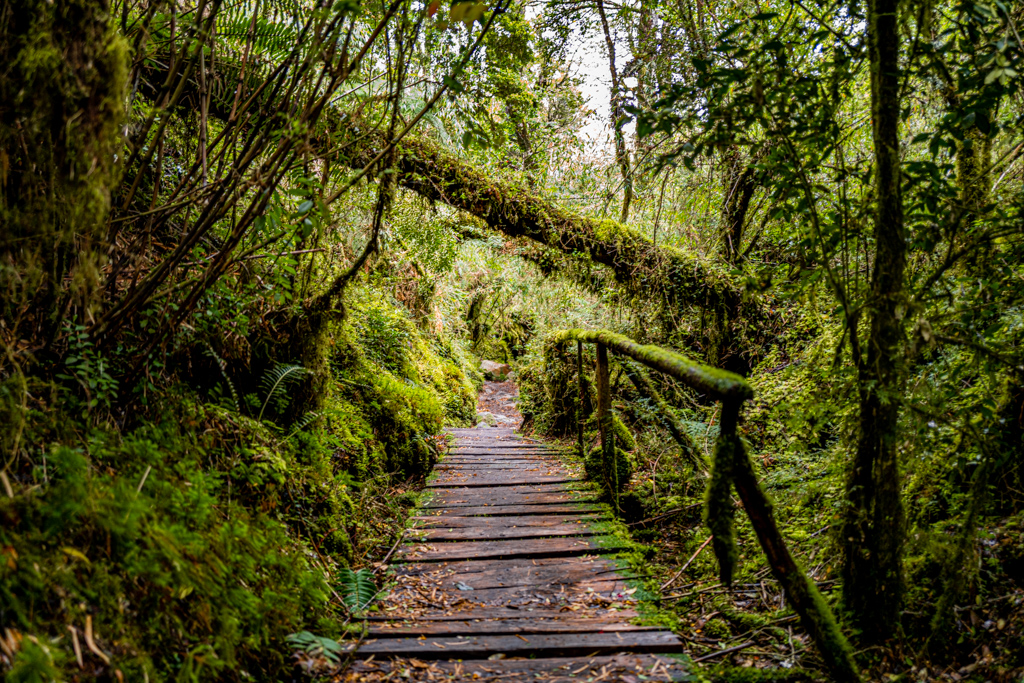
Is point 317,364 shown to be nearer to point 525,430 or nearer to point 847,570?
point 847,570

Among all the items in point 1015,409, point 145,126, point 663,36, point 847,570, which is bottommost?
point 847,570

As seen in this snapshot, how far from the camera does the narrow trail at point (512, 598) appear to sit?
247cm

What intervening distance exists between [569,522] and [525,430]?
527 centimetres

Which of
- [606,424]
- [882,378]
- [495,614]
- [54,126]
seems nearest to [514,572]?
[495,614]

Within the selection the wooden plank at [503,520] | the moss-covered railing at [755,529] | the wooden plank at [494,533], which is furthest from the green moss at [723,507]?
the wooden plank at [503,520]

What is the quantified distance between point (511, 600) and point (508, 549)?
64cm

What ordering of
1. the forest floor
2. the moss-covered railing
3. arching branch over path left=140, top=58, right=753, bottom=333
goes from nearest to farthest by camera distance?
1. the moss-covered railing
2. arching branch over path left=140, top=58, right=753, bottom=333
3. the forest floor

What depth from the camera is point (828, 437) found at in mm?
5094

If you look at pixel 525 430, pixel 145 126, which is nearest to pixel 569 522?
pixel 145 126

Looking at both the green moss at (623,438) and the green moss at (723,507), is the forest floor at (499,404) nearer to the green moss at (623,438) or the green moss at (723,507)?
the green moss at (623,438)

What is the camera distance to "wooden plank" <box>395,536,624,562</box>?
3.69 metres

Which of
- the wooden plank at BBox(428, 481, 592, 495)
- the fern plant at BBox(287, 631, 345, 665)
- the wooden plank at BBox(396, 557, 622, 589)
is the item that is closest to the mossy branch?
the wooden plank at BBox(396, 557, 622, 589)

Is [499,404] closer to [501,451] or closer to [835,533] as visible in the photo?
[501,451]

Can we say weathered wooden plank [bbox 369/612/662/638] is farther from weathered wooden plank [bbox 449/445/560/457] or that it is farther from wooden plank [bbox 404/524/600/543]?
weathered wooden plank [bbox 449/445/560/457]
